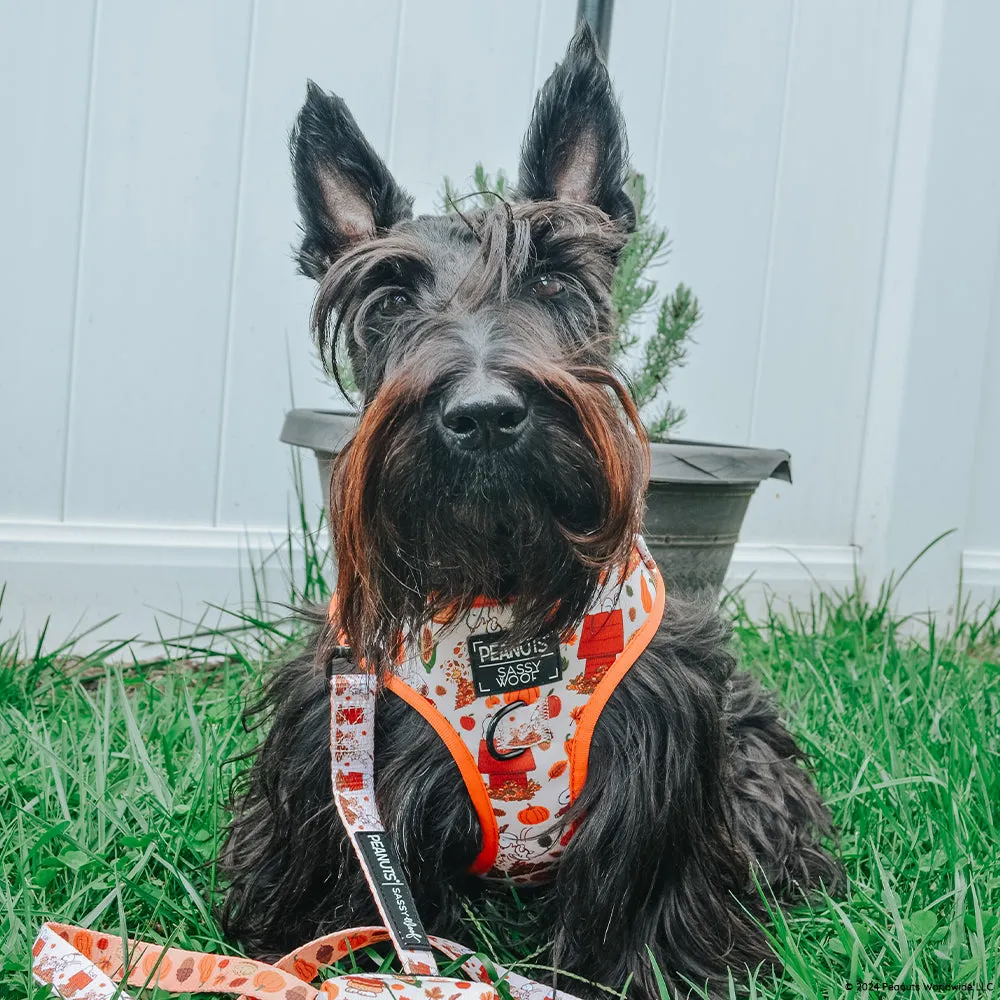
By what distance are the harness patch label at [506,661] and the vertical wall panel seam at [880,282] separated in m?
2.74

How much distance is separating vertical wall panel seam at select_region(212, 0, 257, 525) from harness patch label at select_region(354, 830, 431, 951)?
203 cm

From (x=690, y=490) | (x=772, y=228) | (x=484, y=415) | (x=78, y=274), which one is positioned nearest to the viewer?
(x=484, y=415)

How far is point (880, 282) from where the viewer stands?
12.8 ft

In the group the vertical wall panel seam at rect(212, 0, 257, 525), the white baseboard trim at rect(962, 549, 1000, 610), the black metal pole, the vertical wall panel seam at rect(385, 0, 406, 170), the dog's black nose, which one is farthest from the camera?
the white baseboard trim at rect(962, 549, 1000, 610)

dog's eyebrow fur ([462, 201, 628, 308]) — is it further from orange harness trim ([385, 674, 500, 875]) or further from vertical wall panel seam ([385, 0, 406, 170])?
vertical wall panel seam ([385, 0, 406, 170])

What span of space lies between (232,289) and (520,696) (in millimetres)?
2189

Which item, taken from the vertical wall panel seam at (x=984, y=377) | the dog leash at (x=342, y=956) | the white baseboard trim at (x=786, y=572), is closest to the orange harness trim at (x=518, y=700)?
the dog leash at (x=342, y=956)

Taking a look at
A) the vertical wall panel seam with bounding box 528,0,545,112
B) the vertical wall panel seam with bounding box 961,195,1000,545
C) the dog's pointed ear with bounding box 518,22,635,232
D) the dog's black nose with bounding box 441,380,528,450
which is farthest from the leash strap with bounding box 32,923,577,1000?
the vertical wall panel seam with bounding box 961,195,1000,545

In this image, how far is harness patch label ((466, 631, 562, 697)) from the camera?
1.57 meters

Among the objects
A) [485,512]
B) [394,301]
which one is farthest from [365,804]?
[394,301]

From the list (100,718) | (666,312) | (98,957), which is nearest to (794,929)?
(98,957)

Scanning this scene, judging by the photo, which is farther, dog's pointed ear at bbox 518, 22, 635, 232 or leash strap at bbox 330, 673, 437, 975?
dog's pointed ear at bbox 518, 22, 635, 232

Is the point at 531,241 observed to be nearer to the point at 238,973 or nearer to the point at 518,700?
the point at 518,700

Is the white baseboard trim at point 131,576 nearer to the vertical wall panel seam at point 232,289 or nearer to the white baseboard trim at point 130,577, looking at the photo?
the white baseboard trim at point 130,577
